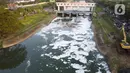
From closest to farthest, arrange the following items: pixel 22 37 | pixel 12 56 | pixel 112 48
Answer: pixel 112 48 < pixel 12 56 < pixel 22 37

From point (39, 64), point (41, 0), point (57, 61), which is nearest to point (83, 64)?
point (57, 61)

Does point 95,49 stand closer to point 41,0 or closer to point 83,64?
point 83,64

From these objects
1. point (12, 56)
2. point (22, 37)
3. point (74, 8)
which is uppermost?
point (74, 8)

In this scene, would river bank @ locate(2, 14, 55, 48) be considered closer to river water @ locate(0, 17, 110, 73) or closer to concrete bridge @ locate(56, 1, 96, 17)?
river water @ locate(0, 17, 110, 73)

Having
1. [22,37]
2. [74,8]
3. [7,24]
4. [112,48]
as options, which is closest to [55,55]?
[112,48]

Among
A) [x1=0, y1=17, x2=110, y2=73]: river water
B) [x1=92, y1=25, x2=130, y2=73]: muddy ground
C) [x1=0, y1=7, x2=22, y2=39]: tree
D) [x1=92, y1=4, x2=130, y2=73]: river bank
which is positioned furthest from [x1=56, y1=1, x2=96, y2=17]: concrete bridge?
[x1=92, y1=25, x2=130, y2=73]: muddy ground

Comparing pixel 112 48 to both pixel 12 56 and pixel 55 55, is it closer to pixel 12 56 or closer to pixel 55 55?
pixel 55 55
